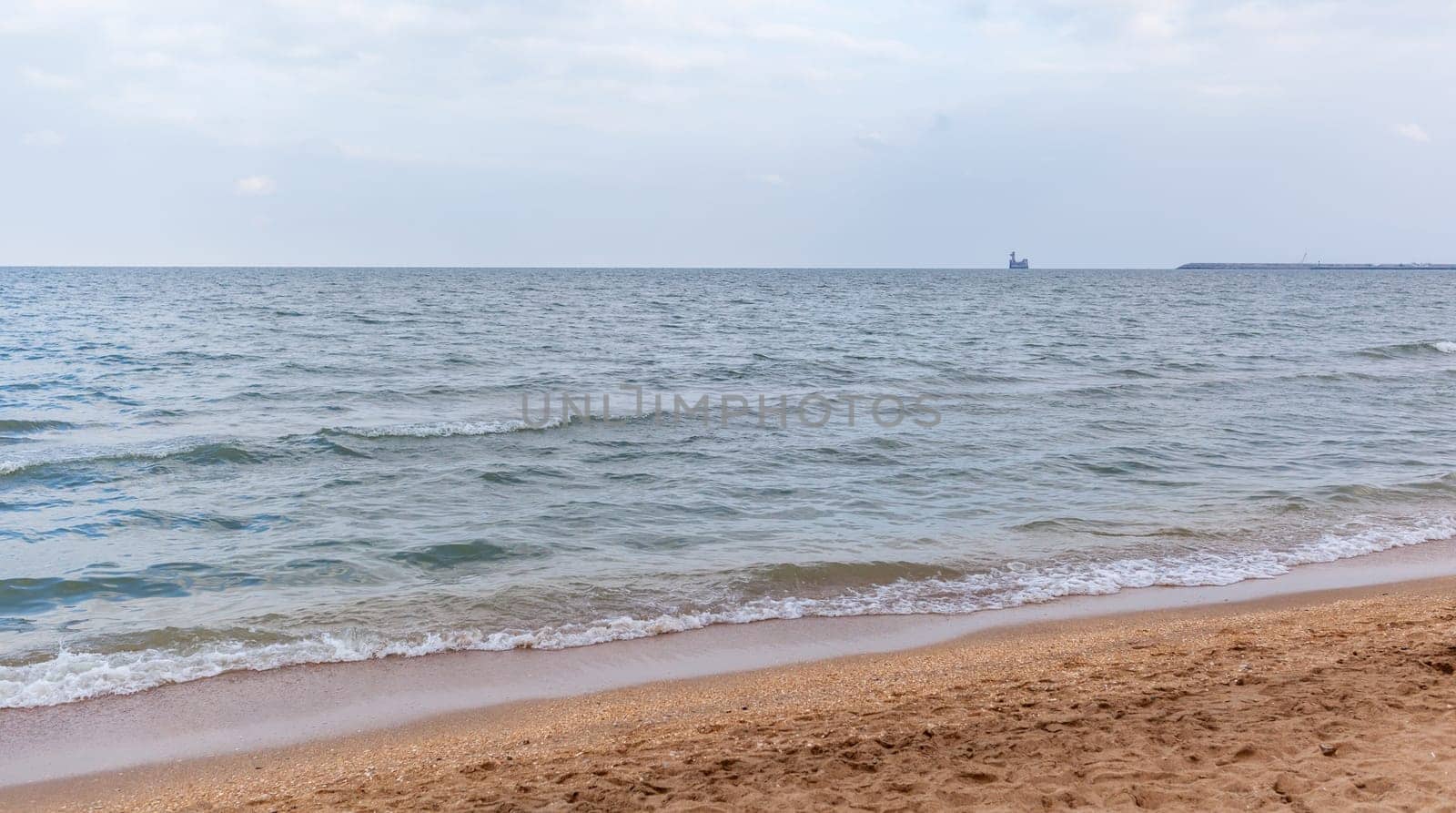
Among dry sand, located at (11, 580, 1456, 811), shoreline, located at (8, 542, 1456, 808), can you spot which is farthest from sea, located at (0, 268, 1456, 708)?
dry sand, located at (11, 580, 1456, 811)

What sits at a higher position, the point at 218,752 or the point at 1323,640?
the point at 1323,640

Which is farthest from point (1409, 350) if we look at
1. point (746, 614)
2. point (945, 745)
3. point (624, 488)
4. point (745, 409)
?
point (945, 745)

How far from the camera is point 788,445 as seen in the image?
594 inches

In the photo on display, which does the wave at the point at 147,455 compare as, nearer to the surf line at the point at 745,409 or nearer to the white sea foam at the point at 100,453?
the white sea foam at the point at 100,453

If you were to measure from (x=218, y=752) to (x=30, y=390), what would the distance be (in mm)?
18930

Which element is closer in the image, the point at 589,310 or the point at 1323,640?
the point at 1323,640

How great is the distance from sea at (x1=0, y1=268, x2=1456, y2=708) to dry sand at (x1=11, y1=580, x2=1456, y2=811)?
1.54 meters

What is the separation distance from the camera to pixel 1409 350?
31.4 meters

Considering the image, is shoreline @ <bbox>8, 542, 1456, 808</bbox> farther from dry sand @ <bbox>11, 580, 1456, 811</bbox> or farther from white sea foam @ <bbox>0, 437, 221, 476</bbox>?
white sea foam @ <bbox>0, 437, 221, 476</bbox>

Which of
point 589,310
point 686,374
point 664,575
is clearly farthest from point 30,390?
point 589,310

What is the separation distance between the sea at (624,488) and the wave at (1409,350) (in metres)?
1.37

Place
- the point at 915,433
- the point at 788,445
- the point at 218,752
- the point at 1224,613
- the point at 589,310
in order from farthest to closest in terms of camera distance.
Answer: the point at 589,310 → the point at 915,433 → the point at 788,445 → the point at 1224,613 → the point at 218,752

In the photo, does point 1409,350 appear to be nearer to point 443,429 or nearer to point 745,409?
point 745,409

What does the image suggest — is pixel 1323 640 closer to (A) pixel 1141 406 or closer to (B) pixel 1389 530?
(B) pixel 1389 530
